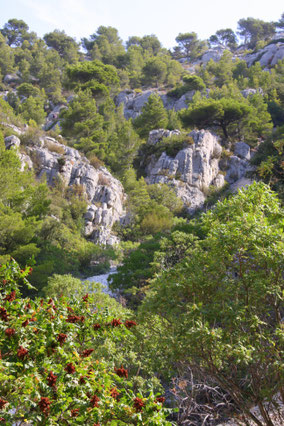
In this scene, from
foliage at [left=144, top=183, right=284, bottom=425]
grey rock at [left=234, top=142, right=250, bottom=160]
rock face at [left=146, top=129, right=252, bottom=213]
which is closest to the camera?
foliage at [left=144, top=183, right=284, bottom=425]

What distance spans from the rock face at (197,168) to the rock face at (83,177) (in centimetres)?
549

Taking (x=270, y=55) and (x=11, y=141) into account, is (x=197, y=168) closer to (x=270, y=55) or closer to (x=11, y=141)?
(x=11, y=141)

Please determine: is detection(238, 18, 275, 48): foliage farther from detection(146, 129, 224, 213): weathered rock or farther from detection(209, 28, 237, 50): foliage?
detection(146, 129, 224, 213): weathered rock

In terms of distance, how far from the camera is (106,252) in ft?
71.6

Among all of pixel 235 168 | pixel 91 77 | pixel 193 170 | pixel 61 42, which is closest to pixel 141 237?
pixel 193 170

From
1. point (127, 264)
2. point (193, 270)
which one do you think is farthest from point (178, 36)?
point (193, 270)

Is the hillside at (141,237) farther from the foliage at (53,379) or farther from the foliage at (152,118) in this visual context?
the foliage at (152,118)

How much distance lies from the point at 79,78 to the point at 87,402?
1639 inches

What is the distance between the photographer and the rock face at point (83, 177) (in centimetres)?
2586

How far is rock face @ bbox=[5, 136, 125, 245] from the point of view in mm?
25859

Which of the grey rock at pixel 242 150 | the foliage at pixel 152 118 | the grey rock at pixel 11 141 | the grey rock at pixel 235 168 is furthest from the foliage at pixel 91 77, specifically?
the grey rock at pixel 235 168

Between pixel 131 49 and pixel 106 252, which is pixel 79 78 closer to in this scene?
pixel 106 252

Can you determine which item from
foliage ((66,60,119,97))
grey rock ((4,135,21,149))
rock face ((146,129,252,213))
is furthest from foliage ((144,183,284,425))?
foliage ((66,60,119,97))

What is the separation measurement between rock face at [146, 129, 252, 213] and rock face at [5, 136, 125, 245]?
549 centimetres
